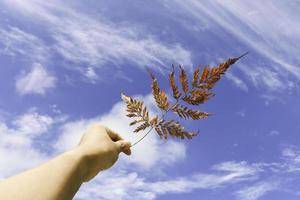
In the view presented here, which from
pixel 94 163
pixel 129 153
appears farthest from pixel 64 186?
pixel 129 153

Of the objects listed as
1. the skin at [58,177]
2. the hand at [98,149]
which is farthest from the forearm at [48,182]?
the hand at [98,149]

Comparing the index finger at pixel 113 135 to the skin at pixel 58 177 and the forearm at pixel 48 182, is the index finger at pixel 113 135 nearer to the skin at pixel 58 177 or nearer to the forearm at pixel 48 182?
the skin at pixel 58 177

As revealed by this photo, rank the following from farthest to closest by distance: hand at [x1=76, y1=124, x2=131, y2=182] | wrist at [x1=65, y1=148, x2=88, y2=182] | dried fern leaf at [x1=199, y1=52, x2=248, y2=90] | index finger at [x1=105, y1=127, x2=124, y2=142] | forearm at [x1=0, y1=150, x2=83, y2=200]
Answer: index finger at [x1=105, y1=127, x2=124, y2=142], dried fern leaf at [x1=199, y1=52, x2=248, y2=90], hand at [x1=76, y1=124, x2=131, y2=182], wrist at [x1=65, y1=148, x2=88, y2=182], forearm at [x1=0, y1=150, x2=83, y2=200]

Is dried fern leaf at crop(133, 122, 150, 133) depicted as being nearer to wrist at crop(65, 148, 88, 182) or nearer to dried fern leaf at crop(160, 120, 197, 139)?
dried fern leaf at crop(160, 120, 197, 139)

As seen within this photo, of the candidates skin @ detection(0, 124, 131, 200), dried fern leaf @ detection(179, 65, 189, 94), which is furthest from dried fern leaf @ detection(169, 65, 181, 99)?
skin @ detection(0, 124, 131, 200)

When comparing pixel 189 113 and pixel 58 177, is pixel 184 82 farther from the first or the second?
pixel 58 177

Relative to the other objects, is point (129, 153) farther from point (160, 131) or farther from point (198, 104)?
point (198, 104)
